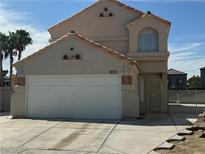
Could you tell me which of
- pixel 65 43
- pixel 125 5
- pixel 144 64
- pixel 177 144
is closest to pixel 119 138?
pixel 177 144

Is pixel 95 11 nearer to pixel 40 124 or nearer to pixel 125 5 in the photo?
pixel 125 5

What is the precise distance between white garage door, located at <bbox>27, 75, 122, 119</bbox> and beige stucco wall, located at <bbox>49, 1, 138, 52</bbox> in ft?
16.4

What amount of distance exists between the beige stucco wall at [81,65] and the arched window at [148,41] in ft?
13.2

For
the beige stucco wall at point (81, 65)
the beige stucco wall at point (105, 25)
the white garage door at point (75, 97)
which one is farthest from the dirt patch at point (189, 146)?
the beige stucco wall at point (105, 25)

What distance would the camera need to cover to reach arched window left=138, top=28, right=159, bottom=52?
2053 cm

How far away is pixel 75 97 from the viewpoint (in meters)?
16.9

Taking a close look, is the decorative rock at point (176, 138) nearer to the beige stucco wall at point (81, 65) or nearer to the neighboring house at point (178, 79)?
the beige stucco wall at point (81, 65)

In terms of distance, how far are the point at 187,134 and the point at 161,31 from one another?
971 centimetres

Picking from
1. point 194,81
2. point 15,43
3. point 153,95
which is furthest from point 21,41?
point 194,81

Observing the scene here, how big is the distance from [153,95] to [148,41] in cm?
386

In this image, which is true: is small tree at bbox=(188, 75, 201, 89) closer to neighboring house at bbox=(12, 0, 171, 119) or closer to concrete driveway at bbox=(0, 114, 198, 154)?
neighboring house at bbox=(12, 0, 171, 119)

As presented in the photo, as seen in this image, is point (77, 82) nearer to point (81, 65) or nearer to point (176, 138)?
point (81, 65)

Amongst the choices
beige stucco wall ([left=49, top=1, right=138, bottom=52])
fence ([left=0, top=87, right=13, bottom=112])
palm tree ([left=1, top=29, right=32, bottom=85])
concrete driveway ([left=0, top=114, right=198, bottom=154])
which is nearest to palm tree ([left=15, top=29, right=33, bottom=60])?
palm tree ([left=1, top=29, right=32, bottom=85])

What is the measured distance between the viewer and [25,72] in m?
17.5
